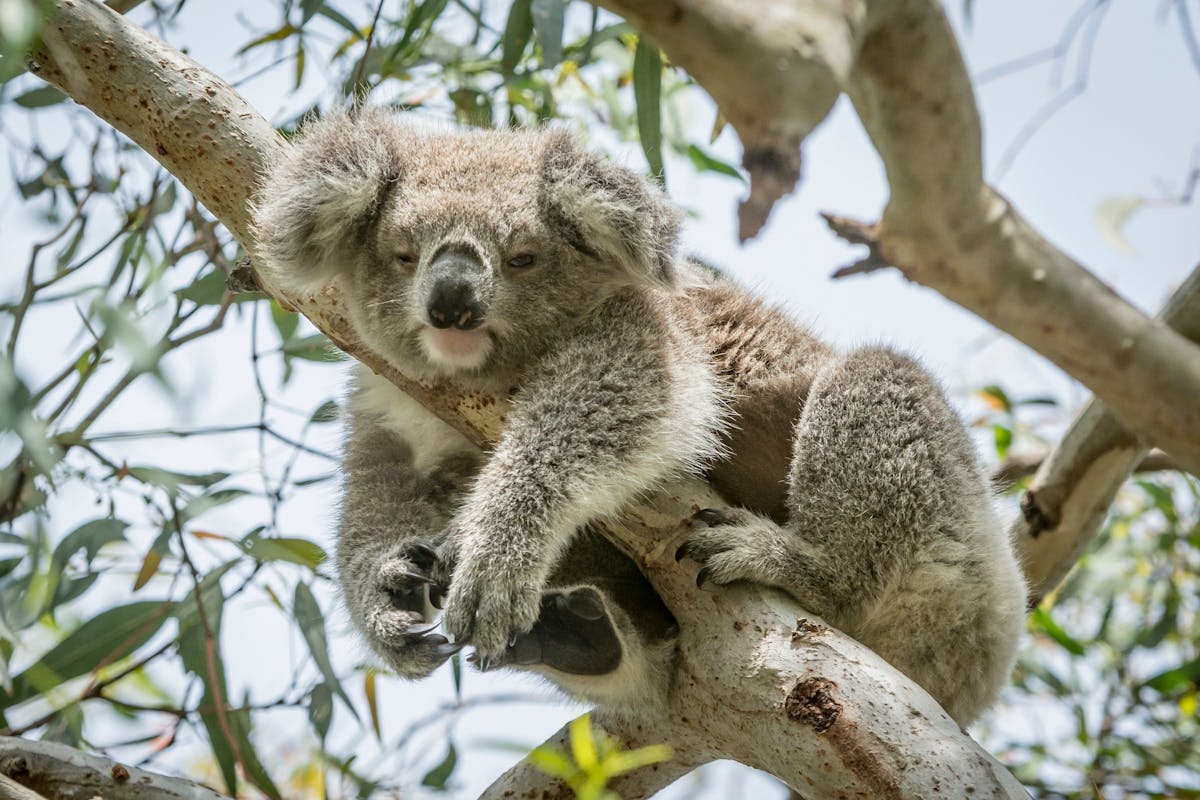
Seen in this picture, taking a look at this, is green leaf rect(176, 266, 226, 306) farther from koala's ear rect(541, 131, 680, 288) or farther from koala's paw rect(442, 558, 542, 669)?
koala's paw rect(442, 558, 542, 669)

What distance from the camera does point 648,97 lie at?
2797 mm

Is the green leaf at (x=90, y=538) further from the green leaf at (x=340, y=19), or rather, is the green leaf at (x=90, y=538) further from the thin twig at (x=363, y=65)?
the green leaf at (x=340, y=19)

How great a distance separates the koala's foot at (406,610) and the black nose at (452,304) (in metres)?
0.52

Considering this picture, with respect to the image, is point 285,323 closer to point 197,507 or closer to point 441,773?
point 197,507

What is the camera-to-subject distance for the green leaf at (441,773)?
3348 millimetres

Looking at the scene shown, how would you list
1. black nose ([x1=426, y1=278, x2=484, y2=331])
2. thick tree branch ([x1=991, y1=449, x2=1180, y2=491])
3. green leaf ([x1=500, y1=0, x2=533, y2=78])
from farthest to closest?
thick tree branch ([x1=991, y1=449, x2=1180, y2=491]), green leaf ([x1=500, y1=0, x2=533, y2=78]), black nose ([x1=426, y1=278, x2=484, y2=331])

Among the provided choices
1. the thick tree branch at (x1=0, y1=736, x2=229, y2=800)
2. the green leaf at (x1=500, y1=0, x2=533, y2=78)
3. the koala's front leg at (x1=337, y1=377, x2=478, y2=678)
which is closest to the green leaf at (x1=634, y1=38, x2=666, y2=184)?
the green leaf at (x1=500, y1=0, x2=533, y2=78)

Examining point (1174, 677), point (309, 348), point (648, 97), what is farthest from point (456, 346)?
point (1174, 677)

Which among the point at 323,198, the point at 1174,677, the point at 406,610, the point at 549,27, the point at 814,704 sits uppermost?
the point at 549,27

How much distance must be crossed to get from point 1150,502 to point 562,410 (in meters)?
3.49

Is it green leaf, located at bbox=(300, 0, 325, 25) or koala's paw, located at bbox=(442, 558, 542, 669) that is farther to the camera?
green leaf, located at bbox=(300, 0, 325, 25)

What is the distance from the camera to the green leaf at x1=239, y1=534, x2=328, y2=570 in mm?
3039

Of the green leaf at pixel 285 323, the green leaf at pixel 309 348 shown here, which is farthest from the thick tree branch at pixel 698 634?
the green leaf at pixel 285 323

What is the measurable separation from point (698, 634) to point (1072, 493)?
1.52 m
